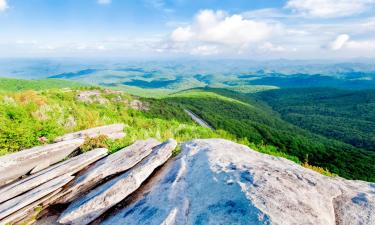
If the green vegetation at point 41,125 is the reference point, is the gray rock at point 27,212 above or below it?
below

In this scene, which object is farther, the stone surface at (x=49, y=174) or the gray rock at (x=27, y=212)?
the stone surface at (x=49, y=174)

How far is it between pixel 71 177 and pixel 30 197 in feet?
5.94

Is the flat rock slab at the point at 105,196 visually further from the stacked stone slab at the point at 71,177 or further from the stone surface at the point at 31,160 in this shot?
the stone surface at the point at 31,160

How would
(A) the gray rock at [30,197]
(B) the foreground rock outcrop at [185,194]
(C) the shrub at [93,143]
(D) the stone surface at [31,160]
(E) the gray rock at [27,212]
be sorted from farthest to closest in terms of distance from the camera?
(C) the shrub at [93,143] → (D) the stone surface at [31,160] → (A) the gray rock at [30,197] → (E) the gray rock at [27,212] → (B) the foreground rock outcrop at [185,194]

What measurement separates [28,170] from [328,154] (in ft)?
239

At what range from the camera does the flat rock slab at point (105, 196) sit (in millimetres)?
8031

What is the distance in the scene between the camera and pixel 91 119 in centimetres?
1878

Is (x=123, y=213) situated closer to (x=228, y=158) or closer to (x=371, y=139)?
(x=228, y=158)

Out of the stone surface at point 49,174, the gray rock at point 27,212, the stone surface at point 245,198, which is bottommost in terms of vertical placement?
the gray rock at point 27,212

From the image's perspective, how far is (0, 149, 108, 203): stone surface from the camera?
360 inches

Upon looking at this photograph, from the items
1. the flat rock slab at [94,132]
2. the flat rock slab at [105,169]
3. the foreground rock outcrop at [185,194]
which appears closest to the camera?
the foreground rock outcrop at [185,194]

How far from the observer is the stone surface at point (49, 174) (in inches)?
360

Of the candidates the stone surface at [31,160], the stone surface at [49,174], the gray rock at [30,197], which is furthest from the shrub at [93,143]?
the gray rock at [30,197]

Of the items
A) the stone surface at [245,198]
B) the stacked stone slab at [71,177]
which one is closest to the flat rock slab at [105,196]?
the stacked stone slab at [71,177]
